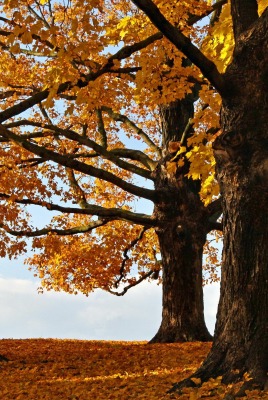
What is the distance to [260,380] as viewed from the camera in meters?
7.61

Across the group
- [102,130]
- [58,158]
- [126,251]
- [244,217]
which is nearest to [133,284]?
[126,251]

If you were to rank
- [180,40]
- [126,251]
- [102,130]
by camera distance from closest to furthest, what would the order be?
[180,40] → [102,130] → [126,251]

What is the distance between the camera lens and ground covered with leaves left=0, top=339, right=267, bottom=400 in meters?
8.45

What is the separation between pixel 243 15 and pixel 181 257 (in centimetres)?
757

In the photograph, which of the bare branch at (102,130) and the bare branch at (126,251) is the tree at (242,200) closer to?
the bare branch at (102,130)

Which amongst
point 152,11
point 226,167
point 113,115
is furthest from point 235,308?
point 113,115

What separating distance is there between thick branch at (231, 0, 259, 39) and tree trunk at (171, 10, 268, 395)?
64 cm

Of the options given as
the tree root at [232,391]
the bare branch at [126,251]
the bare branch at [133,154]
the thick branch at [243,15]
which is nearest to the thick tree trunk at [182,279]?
the bare branch at [133,154]

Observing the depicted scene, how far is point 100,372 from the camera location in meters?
11.0

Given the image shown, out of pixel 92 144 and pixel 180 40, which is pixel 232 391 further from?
pixel 92 144

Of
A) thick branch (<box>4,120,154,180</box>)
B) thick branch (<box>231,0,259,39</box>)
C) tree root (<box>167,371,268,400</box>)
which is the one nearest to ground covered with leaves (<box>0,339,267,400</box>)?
tree root (<box>167,371,268,400</box>)

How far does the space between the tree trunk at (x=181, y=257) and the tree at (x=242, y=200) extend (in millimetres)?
6788

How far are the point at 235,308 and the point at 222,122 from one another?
113 inches

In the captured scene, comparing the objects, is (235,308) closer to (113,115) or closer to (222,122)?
(222,122)
